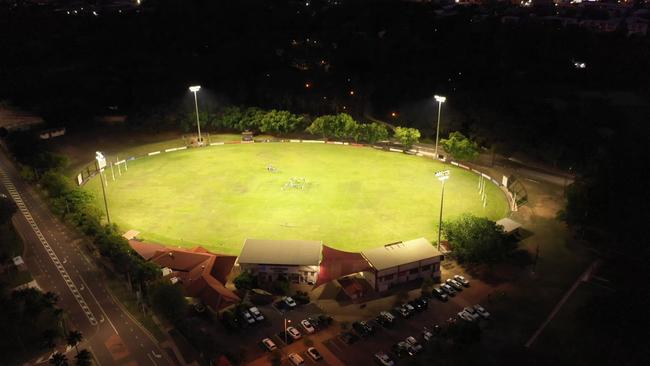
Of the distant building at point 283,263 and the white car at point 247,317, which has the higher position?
the distant building at point 283,263

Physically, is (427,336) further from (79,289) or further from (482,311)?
(79,289)

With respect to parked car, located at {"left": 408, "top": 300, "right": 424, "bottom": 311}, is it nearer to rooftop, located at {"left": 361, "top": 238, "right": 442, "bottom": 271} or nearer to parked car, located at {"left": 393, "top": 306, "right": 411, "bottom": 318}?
parked car, located at {"left": 393, "top": 306, "right": 411, "bottom": 318}

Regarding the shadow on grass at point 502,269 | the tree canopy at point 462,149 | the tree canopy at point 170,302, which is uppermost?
the tree canopy at point 462,149

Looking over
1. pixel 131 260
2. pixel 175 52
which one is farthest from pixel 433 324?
pixel 175 52

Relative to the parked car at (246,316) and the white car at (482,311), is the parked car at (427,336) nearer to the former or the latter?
the white car at (482,311)

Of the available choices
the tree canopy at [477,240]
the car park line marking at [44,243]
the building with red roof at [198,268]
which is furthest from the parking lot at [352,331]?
the car park line marking at [44,243]

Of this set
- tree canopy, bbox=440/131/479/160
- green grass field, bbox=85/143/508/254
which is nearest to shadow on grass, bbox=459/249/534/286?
green grass field, bbox=85/143/508/254

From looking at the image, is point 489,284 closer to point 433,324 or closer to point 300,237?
point 433,324
